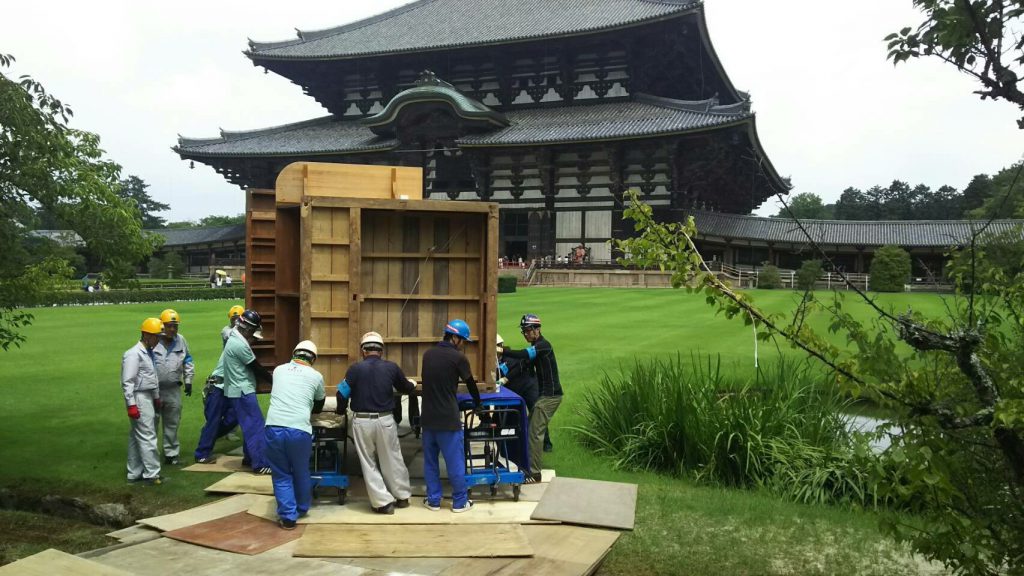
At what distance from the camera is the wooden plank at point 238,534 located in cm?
619

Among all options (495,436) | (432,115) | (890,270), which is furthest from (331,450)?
(432,115)

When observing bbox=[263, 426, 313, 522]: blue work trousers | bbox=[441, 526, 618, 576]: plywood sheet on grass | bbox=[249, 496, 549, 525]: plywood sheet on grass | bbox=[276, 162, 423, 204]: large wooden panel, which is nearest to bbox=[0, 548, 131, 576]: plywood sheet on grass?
bbox=[263, 426, 313, 522]: blue work trousers

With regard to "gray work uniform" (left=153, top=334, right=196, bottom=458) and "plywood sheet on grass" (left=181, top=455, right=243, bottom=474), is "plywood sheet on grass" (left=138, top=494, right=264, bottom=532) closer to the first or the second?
"plywood sheet on grass" (left=181, top=455, right=243, bottom=474)

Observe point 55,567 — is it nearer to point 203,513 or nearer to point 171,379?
point 203,513

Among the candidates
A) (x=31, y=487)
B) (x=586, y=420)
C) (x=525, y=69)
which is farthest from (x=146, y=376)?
(x=525, y=69)

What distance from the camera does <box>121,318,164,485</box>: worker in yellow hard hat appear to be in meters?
7.98

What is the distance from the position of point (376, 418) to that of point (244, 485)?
198cm

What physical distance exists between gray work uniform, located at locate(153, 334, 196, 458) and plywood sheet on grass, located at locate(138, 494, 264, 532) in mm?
1721

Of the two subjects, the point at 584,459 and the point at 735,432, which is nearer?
the point at 735,432

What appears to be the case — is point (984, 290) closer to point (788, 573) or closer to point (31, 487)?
point (788, 573)

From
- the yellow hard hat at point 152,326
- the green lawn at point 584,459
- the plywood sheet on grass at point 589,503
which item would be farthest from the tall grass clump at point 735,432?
the yellow hard hat at point 152,326

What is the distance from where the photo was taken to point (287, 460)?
265 inches

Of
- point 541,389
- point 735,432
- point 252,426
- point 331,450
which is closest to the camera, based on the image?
point 331,450

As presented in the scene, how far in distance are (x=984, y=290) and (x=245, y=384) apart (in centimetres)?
697
